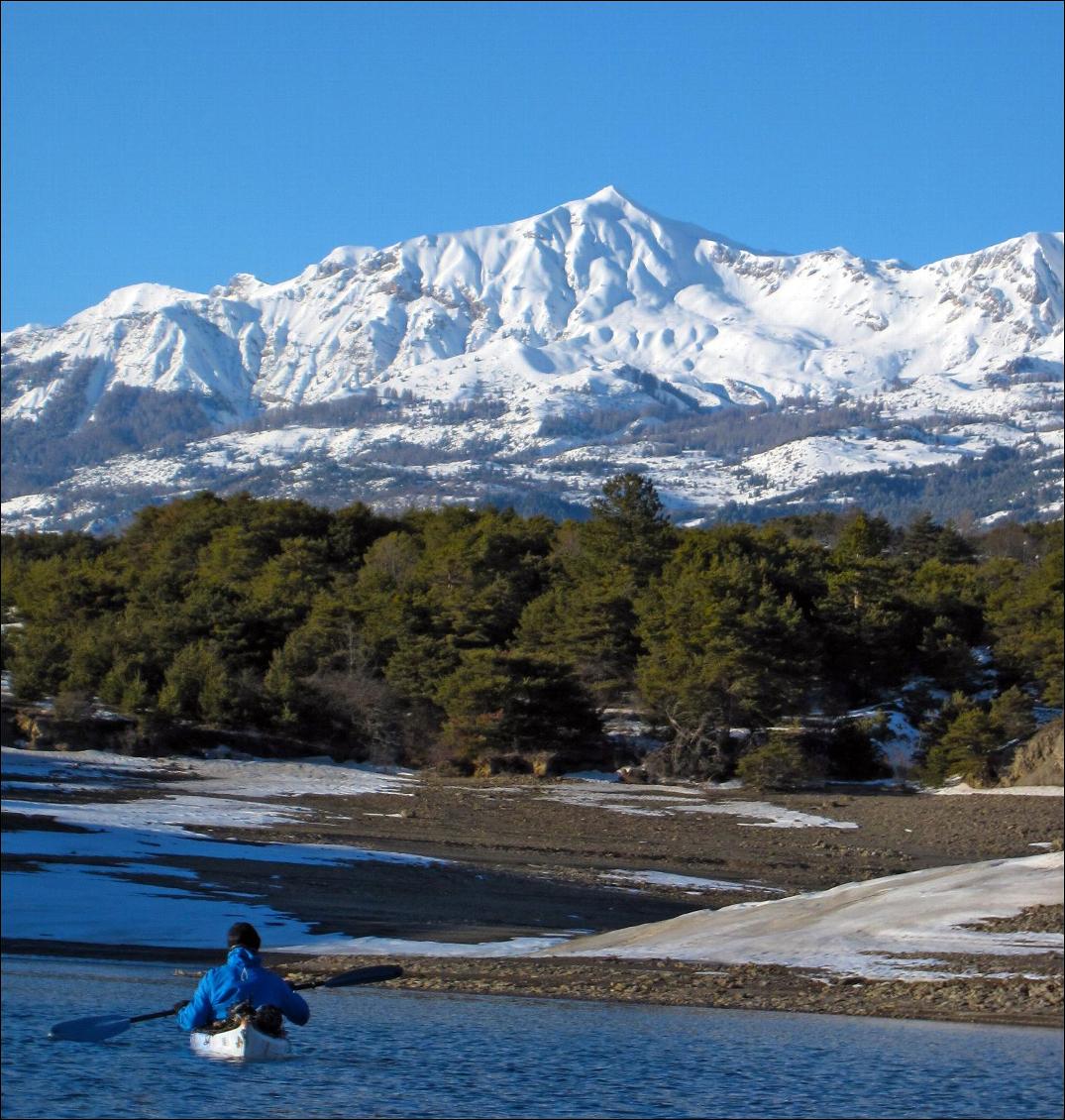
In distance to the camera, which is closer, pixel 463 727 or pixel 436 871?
pixel 436 871

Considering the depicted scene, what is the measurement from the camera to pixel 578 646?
55.2 m

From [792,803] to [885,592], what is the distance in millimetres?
14187

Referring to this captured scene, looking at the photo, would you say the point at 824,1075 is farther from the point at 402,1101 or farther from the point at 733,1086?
the point at 402,1101

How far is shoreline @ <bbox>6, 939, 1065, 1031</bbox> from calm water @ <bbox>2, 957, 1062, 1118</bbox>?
1.80 feet

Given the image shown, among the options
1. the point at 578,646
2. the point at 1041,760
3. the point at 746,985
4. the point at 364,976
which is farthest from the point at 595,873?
the point at 578,646

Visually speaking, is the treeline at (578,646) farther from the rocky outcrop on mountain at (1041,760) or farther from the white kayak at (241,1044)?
the white kayak at (241,1044)

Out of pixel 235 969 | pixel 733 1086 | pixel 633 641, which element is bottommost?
pixel 733 1086

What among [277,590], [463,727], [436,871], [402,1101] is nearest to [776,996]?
[402,1101]

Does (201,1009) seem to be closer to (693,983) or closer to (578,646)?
(693,983)

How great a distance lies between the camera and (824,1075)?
574 inches

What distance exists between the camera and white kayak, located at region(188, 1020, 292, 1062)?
14.2m

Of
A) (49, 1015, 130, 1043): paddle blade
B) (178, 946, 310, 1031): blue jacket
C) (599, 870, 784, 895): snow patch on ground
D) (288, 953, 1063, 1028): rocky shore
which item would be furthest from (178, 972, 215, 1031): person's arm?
(599, 870, 784, 895): snow patch on ground

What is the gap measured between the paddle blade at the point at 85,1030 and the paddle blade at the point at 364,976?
242cm

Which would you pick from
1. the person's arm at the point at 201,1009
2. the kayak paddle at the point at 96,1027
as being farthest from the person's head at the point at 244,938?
the kayak paddle at the point at 96,1027
